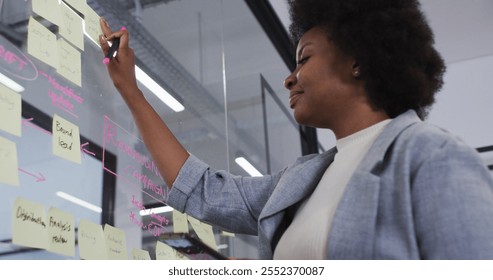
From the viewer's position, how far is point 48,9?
107cm

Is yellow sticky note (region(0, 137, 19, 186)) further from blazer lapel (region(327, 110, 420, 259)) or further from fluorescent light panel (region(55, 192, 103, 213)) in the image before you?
blazer lapel (region(327, 110, 420, 259))

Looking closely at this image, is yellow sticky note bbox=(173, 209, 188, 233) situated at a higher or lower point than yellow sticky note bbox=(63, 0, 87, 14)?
lower

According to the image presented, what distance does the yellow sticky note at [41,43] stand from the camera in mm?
998

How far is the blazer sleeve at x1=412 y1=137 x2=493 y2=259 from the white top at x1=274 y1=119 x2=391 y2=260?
0.46 feet

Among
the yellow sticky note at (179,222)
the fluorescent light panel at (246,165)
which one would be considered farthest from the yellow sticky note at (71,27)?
the fluorescent light panel at (246,165)

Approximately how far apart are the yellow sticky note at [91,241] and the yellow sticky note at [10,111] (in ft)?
0.74

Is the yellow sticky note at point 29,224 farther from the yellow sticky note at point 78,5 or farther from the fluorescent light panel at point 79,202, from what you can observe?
the yellow sticky note at point 78,5

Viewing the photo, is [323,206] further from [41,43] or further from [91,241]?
[41,43]

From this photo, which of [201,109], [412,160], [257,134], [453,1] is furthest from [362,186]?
[453,1]

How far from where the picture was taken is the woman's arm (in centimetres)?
115

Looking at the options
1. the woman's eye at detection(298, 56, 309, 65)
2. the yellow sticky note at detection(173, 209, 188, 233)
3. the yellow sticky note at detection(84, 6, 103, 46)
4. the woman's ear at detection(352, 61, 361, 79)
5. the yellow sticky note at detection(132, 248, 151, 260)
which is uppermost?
the yellow sticky note at detection(84, 6, 103, 46)

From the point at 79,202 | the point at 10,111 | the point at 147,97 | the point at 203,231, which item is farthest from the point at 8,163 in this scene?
the point at 203,231

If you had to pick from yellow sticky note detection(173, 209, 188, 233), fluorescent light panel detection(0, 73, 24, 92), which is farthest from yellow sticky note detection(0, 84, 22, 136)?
yellow sticky note detection(173, 209, 188, 233)
